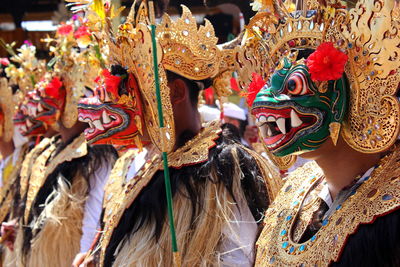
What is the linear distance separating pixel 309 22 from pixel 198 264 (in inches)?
38.9

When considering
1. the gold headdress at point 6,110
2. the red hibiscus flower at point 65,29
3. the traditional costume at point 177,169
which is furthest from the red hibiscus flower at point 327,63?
the gold headdress at point 6,110

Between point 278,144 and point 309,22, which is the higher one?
point 309,22

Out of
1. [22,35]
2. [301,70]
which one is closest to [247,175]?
[301,70]

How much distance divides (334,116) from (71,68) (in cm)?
247

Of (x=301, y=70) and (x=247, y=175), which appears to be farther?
(x=247, y=175)

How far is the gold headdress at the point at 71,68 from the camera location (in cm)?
365

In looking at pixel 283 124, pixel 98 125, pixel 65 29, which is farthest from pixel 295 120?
pixel 65 29

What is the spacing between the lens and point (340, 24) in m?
1.60

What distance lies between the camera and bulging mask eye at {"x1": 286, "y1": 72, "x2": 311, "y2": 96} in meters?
1.62

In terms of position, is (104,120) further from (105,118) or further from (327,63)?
(327,63)

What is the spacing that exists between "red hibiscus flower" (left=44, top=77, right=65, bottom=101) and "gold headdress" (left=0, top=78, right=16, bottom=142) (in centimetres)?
131

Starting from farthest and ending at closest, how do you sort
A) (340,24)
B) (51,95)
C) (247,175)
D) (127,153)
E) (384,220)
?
(51,95), (127,153), (247,175), (340,24), (384,220)

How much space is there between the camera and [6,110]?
5074mm

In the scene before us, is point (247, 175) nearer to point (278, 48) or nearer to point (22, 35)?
point (278, 48)
